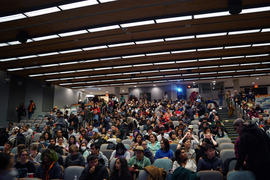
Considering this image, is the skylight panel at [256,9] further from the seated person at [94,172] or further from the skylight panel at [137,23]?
the seated person at [94,172]

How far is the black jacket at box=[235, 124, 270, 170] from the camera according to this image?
2781 mm

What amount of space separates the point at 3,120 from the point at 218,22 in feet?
49.6

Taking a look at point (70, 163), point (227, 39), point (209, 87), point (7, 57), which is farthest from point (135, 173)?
point (209, 87)

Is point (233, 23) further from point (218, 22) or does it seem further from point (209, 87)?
point (209, 87)

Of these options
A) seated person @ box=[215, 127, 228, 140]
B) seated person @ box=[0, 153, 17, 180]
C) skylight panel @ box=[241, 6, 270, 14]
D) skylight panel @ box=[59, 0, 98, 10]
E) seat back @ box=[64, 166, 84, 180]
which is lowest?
seat back @ box=[64, 166, 84, 180]

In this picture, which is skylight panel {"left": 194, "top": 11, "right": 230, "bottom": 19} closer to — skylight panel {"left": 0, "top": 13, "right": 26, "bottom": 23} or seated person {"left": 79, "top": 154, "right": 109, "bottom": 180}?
seated person {"left": 79, "top": 154, "right": 109, "bottom": 180}

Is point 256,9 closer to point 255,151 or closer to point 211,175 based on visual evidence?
point 255,151

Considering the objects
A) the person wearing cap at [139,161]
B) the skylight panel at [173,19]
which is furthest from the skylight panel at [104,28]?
the person wearing cap at [139,161]

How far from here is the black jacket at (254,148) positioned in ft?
9.12

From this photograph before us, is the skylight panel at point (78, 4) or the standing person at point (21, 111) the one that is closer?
the skylight panel at point (78, 4)

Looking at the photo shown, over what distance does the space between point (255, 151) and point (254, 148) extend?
0.15 ft

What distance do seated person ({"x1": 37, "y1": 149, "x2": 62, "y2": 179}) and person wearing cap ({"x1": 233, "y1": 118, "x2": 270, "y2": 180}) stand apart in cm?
335

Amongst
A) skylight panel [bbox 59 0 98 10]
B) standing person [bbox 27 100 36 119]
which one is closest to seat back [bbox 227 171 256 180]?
skylight panel [bbox 59 0 98 10]

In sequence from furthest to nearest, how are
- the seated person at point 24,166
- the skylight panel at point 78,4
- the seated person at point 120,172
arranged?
1. the skylight panel at point 78,4
2. the seated person at point 24,166
3. the seated person at point 120,172
